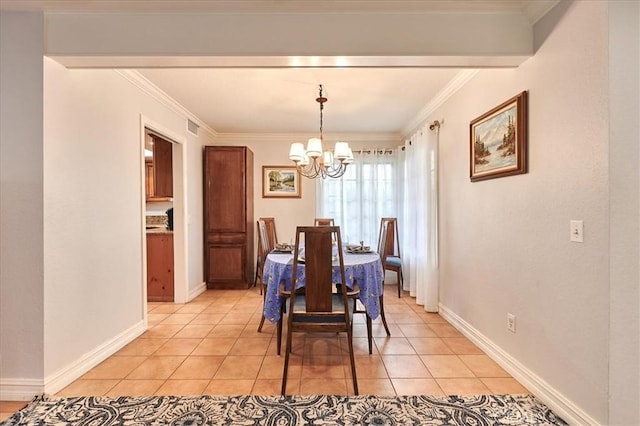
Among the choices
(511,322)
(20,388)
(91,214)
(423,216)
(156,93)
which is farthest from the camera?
(423,216)

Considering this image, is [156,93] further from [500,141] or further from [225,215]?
[500,141]

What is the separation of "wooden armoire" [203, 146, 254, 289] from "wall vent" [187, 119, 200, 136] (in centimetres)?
28

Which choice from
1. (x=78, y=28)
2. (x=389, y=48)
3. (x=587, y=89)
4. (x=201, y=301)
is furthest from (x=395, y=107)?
(x=201, y=301)

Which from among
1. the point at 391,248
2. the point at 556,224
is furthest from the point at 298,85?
the point at 391,248

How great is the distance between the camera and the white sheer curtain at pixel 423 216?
12.1 feet

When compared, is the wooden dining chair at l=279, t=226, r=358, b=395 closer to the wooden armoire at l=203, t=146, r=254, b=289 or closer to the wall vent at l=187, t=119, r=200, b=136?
the wooden armoire at l=203, t=146, r=254, b=289

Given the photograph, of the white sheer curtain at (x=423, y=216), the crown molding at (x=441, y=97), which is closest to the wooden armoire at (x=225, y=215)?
the white sheer curtain at (x=423, y=216)

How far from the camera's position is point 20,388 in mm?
2020

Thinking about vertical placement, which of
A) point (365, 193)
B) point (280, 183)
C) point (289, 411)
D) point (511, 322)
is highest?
point (280, 183)

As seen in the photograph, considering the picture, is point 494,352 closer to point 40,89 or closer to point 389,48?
point 389,48

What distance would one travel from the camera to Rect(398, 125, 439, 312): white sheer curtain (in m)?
3.68

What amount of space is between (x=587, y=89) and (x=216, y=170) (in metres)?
4.21

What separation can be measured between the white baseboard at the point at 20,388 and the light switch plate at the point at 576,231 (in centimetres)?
328

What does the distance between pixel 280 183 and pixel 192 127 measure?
62.8 inches
